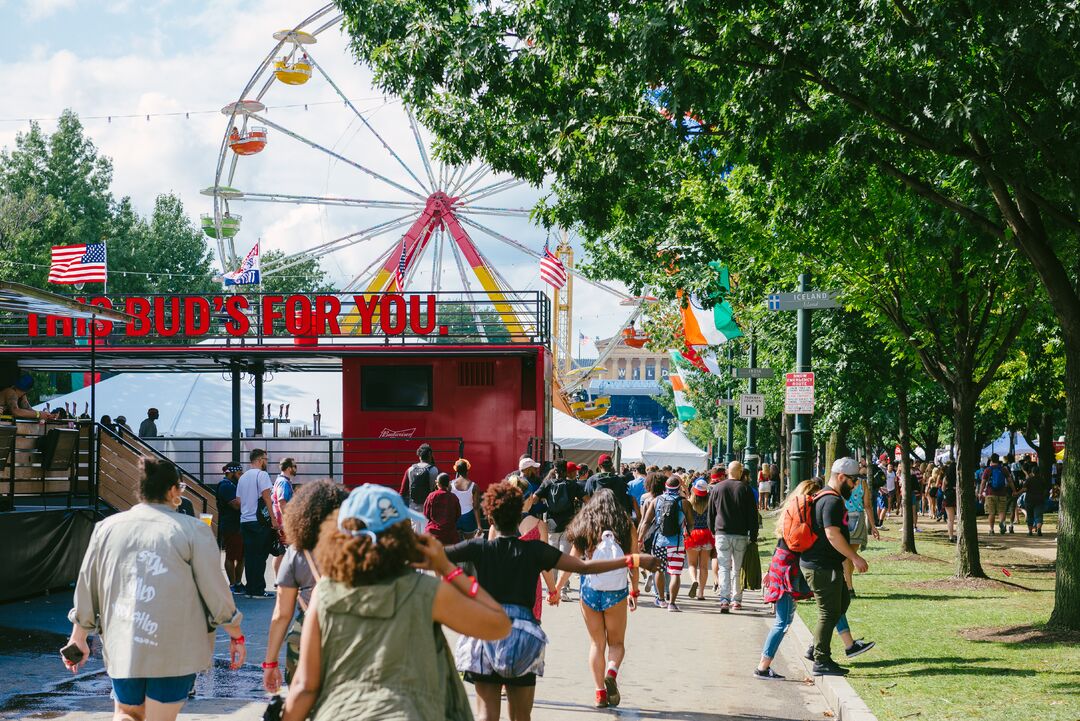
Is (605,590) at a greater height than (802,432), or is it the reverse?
(802,432)

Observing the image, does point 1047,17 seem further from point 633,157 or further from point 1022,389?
point 1022,389

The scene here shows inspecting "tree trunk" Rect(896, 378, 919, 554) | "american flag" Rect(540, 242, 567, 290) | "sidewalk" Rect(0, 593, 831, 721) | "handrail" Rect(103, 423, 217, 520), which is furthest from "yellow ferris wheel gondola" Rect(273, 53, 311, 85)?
"sidewalk" Rect(0, 593, 831, 721)

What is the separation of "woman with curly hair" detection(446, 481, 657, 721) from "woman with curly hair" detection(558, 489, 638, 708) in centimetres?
214

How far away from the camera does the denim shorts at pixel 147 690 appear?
521 cm

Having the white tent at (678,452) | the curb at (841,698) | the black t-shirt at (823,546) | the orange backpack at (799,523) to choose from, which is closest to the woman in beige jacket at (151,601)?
the curb at (841,698)

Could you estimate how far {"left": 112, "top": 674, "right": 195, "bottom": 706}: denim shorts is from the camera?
5.21 m

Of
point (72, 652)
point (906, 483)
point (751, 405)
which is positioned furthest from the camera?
point (906, 483)

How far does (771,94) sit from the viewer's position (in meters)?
10.3

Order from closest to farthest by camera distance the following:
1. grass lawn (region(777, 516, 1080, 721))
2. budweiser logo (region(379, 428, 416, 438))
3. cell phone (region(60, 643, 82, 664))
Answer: cell phone (region(60, 643, 82, 664))
grass lawn (region(777, 516, 1080, 721))
budweiser logo (region(379, 428, 416, 438))

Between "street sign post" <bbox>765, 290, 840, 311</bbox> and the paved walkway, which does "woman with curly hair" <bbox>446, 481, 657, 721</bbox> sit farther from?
"street sign post" <bbox>765, 290, 840, 311</bbox>

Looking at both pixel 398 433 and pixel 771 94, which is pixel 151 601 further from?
pixel 398 433

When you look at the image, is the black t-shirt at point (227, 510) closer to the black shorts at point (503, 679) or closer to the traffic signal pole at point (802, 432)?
the traffic signal pole at point (802, 432)

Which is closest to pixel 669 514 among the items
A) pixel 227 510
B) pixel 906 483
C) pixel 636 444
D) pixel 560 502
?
pixel 560 502

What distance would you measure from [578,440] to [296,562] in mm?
27890
